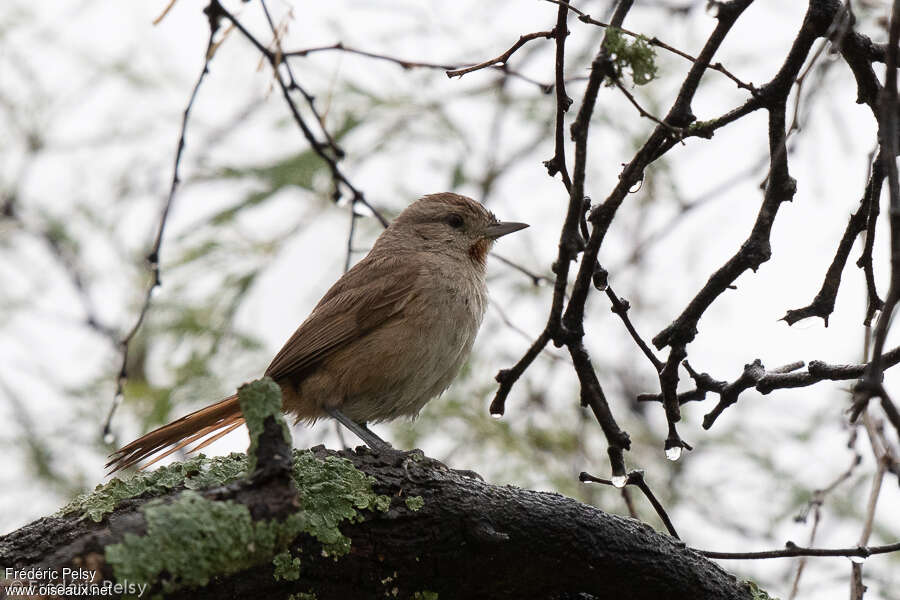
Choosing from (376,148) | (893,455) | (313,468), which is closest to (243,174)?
(376,148)

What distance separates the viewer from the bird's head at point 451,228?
19.1 ft

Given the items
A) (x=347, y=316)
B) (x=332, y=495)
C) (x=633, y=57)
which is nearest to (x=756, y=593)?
(x=332, y=495)

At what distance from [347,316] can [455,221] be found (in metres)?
1.15

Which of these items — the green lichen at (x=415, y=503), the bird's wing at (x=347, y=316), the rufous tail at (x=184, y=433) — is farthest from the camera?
the bird's wing at (x=347, y=316)

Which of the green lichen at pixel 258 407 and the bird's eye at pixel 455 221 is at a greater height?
the bird's eye at pixel 455 221

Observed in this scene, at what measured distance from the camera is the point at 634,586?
125 inches

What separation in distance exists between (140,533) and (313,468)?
748mm

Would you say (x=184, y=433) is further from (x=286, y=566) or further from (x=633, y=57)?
(x=633, y=57)

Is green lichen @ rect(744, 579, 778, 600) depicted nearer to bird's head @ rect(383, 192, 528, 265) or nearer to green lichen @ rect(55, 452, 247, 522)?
green lichen @ rect(55, 452, 247, 522)

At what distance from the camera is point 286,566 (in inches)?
110

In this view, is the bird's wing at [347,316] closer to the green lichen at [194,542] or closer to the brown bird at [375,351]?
the brown bird at [375,351]

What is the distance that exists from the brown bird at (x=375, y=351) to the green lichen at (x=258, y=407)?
87.4 inches

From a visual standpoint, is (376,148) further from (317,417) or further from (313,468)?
(313,468)

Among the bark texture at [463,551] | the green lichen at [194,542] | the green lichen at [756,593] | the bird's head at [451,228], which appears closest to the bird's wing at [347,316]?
the bird's head at [451,228]
